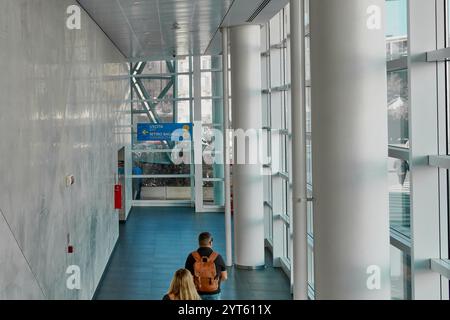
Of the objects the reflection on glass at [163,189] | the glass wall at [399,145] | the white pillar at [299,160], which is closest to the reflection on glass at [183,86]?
the reflection on glass at [163,189]

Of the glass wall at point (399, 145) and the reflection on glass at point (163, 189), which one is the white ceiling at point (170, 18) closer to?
the glass wall at point (399, 145)

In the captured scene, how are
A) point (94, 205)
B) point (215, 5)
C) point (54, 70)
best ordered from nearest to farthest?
point (54, 70)
point (215, 5)
point (94, 205)

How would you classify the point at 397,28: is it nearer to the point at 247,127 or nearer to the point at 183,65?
the point at 247,127

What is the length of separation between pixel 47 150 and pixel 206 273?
2342mm

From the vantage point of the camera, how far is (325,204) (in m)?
4.55

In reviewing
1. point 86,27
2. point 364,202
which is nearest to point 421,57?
point 364,202

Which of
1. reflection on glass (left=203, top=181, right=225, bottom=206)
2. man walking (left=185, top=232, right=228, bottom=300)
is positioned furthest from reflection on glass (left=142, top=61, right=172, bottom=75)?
man walking (left=185, top=232, right=228, bottom=300)

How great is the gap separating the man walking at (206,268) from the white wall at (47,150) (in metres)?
1.61

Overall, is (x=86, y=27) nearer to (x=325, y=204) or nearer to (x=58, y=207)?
(x=58, y=207)

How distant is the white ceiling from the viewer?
8.63m

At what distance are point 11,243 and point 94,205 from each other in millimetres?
5136

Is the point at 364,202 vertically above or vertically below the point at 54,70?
below

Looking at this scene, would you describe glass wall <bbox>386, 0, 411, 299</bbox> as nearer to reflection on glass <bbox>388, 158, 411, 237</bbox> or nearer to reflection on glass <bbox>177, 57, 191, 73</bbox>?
reflection on glass <bbox>388, 158, 411, 237</bbox>

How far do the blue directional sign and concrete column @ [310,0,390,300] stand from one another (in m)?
15.1
